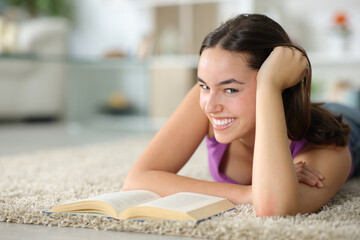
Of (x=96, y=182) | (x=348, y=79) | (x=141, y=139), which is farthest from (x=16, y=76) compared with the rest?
(x=96, y=182)

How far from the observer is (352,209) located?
119cm

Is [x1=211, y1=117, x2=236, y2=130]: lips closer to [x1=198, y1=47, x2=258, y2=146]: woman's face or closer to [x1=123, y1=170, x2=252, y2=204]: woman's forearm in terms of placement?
[x1=198, y1=47, x2=258, y2=146]: woman's face

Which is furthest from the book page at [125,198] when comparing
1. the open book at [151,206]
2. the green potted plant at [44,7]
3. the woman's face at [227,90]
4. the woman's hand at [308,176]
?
the green potted plant at [44,7]

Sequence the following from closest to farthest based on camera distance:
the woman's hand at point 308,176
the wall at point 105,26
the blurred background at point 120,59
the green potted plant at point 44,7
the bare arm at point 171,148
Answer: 1. the woman's hand at point 308,176
2. the bare arm at point 171,148
3. the blurred background at point 120,59
4. the wall at point 105,26
5. the green potted plant at point 44,7

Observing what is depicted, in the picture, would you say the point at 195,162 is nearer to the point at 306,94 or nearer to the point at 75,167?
the point at 75,167

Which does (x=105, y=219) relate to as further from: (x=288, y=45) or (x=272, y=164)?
(x=288, y=45)

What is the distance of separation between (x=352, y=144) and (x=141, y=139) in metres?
1.95

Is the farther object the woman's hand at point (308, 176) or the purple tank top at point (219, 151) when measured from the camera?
the purple tank top at point (219, 151)

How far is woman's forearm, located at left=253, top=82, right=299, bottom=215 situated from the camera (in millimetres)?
1048

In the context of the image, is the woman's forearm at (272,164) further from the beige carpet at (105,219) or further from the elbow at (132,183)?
the elbow at (132,183)

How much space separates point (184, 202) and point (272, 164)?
0.69 feet

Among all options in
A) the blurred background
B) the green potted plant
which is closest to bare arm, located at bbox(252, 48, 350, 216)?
the blurred background

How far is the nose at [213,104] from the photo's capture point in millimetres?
1121

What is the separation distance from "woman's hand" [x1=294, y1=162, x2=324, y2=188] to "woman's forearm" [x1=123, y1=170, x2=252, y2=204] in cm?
13
